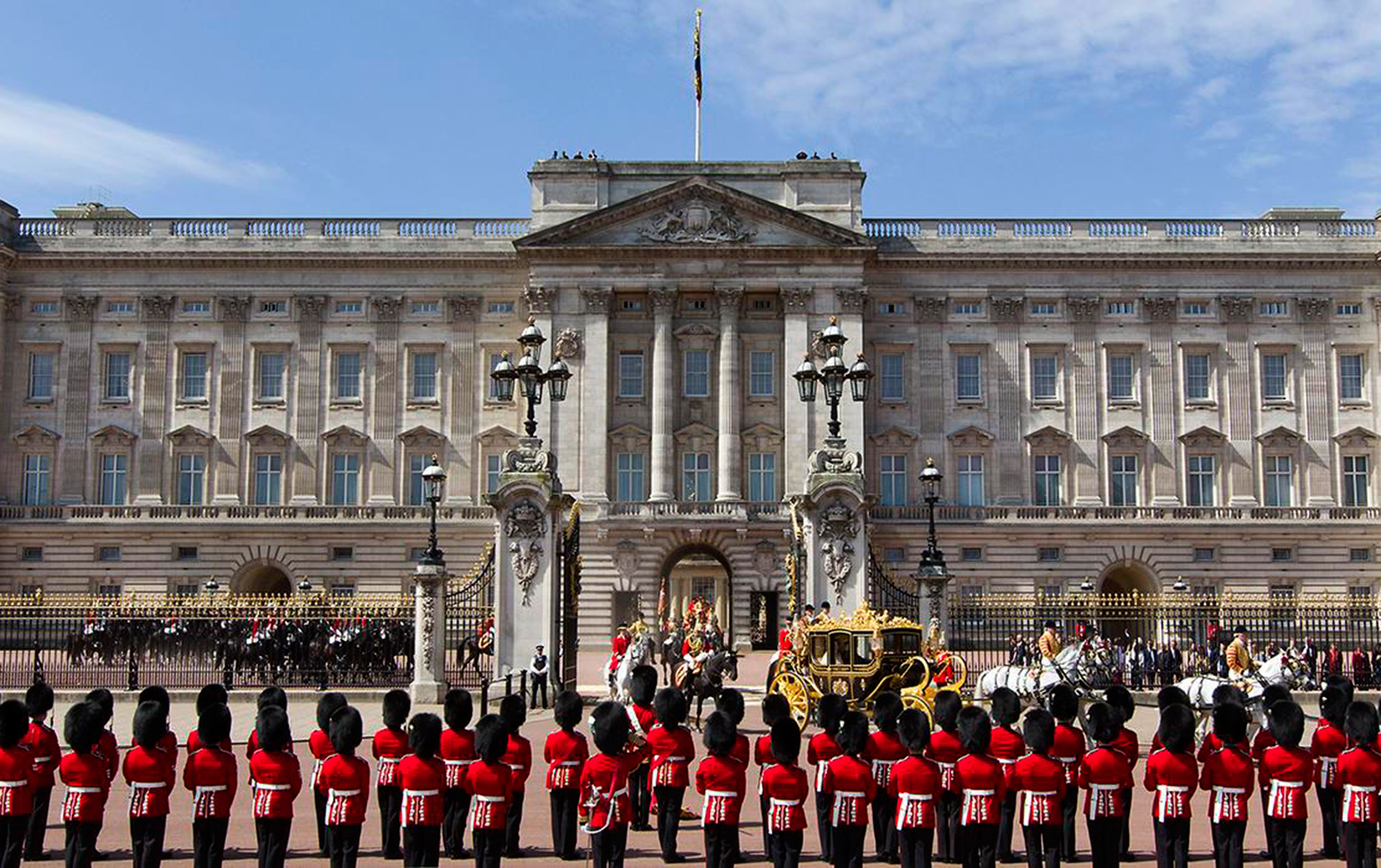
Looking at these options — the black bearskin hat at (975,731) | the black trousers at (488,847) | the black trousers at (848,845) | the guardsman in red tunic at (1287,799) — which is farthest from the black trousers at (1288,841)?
the black trousers at (488,847)

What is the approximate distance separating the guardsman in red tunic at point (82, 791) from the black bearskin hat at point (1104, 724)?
28.4 feet

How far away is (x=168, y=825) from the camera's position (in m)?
15.3

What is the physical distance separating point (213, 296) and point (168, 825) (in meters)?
42.5

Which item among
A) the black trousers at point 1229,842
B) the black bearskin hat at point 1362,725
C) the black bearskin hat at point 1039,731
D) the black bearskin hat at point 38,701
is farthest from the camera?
the black bearskin hat at point 38,701

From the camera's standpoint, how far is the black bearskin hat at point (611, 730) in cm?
1234

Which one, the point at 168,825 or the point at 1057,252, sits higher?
the point at 1057,252

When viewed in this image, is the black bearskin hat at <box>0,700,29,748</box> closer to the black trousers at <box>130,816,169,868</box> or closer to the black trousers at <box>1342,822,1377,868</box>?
the black trousers at <box>130,816,169,868</box>

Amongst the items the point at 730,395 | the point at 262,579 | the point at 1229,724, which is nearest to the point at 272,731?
the point at 1229,724

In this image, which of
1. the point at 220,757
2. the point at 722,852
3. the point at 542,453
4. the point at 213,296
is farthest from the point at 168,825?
the point at 213,296

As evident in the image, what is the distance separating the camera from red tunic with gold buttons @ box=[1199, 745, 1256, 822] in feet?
39.8

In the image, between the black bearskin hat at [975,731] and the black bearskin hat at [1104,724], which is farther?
the black bearskin hat at [1104,724]

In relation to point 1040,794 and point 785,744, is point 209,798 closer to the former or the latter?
point 785,744

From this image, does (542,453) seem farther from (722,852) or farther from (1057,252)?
(1057,252)

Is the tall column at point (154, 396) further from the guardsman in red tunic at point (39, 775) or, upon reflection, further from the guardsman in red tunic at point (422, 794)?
the guardsman in red tunic at point (422, 794)
